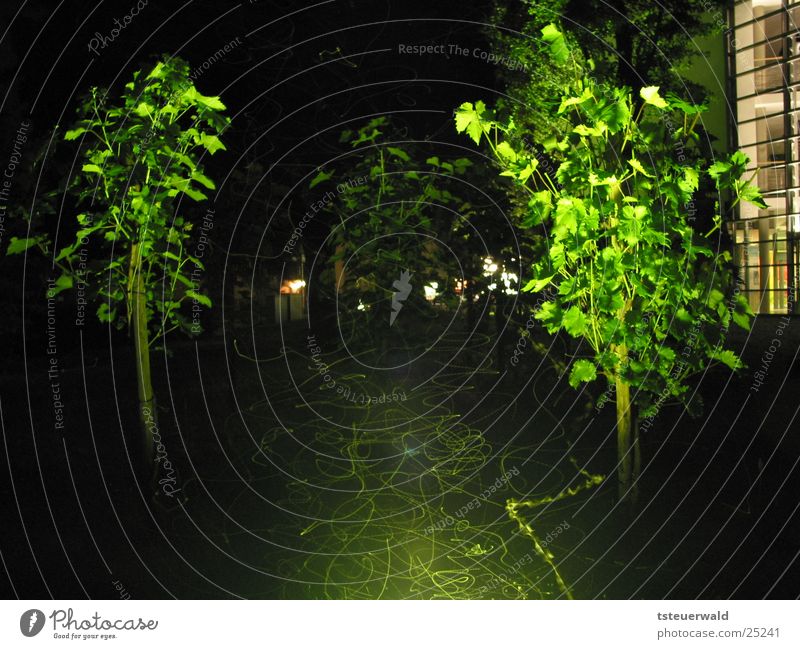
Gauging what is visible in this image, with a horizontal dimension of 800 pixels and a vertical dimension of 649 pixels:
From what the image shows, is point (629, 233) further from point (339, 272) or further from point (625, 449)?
point (339, 272)

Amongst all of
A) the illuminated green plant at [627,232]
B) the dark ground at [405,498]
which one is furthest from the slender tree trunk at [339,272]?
the illuminated green plant at [627,232]

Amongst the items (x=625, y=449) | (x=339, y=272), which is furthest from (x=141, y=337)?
(x=625, y=449)

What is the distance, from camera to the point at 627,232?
4.05 meters

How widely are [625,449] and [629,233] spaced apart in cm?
114

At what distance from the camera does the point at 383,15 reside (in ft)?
18.6

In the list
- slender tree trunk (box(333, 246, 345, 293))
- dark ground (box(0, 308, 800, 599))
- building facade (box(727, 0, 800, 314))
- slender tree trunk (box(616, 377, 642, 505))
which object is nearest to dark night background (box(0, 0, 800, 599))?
dark ground (box(0, 308, 800, 599))

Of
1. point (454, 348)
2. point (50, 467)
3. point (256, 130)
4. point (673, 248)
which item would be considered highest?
point (256, 130)

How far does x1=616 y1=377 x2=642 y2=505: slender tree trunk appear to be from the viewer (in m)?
4.44

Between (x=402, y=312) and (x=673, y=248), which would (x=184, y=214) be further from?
(x=673, y=248)

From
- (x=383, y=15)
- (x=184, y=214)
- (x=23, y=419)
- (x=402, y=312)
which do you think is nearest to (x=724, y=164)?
(x=383, y=15)

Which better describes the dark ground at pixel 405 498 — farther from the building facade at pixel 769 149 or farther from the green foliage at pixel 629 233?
the building facade at pixel 769 149

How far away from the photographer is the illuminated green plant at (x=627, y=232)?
13.2 ft
